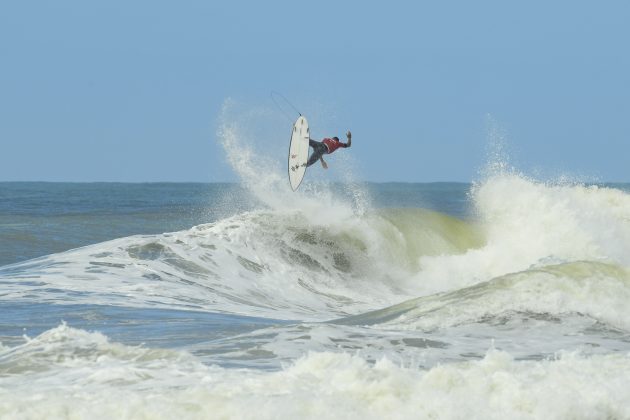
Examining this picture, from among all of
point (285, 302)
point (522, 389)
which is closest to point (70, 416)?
point (522, 389)

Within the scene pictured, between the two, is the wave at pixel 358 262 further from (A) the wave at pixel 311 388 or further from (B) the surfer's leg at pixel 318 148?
(A) the wave at pixel 311 388

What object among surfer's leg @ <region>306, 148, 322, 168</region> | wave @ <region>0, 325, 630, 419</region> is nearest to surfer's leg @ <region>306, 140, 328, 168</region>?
surfer's leg @ <region>306, 148, 322, 168</region>

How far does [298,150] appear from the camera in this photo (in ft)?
62.2

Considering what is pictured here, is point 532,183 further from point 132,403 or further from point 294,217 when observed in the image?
point 132,403

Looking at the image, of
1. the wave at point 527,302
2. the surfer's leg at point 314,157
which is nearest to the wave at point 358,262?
the wave at point 527,302

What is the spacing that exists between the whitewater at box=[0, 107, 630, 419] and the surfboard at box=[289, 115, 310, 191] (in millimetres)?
1493

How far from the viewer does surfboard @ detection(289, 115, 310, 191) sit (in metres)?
18.6

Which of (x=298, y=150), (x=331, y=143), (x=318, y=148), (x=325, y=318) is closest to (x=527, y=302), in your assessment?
(x=325, y=318)

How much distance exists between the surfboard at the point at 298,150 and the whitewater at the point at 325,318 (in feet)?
4.90

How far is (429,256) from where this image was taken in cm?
2266

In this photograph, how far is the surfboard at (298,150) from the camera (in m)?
18.6

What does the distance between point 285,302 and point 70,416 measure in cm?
995

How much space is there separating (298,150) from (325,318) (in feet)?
18.0

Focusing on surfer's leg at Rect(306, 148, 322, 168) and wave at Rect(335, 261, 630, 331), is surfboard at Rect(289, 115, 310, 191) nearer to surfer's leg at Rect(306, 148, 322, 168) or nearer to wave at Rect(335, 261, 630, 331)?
surfer's leg at Rect(306, 148, 322, 168)
